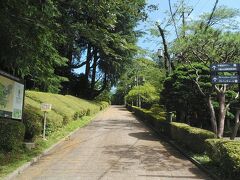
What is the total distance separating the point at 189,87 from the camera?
19812mm

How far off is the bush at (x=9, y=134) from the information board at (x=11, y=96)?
2.18 feet

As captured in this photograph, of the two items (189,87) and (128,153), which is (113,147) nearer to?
(128,153)

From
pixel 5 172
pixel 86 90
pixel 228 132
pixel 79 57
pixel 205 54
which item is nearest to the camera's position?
pixel 5 172

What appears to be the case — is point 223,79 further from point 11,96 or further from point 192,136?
point 11,96

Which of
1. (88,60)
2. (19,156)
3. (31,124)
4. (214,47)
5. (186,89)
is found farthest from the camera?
(88,60)

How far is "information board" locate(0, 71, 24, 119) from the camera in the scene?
14.0 m

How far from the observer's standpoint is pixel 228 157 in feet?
32.5

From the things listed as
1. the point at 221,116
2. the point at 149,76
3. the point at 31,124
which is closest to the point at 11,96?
the point at 31,124

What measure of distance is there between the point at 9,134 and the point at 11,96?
2046mm

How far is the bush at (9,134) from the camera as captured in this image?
42.4 ft

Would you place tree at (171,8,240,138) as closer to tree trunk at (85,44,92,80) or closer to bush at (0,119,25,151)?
→ bush at (0,119,25,151)

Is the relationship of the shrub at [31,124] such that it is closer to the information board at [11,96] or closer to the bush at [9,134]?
the information board at [11,96]

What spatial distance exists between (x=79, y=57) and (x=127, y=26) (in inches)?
446

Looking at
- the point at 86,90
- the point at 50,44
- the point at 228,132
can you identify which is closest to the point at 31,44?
the point at 50,44
